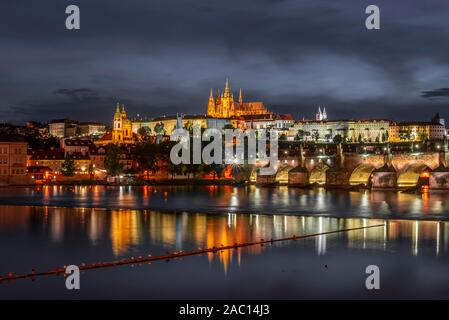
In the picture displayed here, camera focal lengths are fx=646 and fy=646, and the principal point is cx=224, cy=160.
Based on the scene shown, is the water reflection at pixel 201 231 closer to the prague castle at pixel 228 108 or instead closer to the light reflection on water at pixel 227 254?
the light reflection on water at pixel 227 254

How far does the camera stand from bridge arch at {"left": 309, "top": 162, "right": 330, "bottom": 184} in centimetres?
5569

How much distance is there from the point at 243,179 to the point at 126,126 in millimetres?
44248

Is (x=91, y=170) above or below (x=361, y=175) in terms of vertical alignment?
above

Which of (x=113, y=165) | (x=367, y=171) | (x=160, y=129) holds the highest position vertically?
(x=160, y=129)

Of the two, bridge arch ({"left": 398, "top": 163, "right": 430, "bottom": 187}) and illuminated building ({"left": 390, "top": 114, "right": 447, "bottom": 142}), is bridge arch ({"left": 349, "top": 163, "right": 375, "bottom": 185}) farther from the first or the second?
illuminated building ({"left": 390, "top": 114, "right": 447, "bottom": 142})

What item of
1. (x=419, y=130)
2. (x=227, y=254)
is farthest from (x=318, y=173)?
(x=419, y=130)

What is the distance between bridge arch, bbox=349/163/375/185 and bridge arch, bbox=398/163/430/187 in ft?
11.3

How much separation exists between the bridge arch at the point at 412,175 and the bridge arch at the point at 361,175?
11.3 feet

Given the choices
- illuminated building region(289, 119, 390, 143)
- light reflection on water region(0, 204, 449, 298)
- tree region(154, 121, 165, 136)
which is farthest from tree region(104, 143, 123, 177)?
illuminated building region(289, 119, 390, 143)

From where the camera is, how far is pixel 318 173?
56375mm

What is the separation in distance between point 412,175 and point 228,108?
80415 mm

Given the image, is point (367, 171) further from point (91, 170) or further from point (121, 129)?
point (121, 129)

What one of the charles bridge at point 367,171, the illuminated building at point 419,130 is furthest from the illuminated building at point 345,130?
the charles bridge at point 367,171

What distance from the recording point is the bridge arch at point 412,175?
47.2 metres
